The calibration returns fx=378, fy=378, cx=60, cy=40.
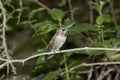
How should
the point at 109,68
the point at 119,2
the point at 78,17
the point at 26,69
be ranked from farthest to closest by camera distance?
the point at 78,17, the point at 119,2, the point at 26,69, the point at 109,68

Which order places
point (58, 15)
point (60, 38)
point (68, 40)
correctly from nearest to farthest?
point (60, 38), point (58, 15), point (68, 40)

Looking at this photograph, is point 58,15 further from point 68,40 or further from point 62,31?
point 68,40

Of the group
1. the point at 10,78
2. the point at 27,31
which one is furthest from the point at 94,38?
the point at 27,31

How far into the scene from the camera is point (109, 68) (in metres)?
3.47

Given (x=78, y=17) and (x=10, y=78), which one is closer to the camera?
(x=10, y=78)

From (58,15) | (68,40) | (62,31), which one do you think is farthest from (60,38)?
(68,40)

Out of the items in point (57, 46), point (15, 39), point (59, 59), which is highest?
point (57, 46)

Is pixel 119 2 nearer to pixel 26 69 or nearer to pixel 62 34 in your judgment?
pixel 26 69

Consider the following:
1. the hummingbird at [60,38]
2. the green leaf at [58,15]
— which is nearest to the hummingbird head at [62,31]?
the hummingbird at [60,38]

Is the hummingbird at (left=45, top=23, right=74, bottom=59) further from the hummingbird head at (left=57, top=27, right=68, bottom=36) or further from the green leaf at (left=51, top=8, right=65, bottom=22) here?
the green leaf at (left=51, top=8, right=65, bottom=22)

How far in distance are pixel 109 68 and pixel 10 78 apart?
2.99ft

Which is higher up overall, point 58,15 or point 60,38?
point 58,15

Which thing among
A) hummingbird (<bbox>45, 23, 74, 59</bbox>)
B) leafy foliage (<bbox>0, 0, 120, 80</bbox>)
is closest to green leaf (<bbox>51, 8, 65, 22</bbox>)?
leafy foliage (<bbox>0, 0, 120, 80</bbox>)

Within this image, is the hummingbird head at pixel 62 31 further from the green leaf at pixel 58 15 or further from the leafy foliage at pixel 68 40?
the green leaf at pixel 58 15
